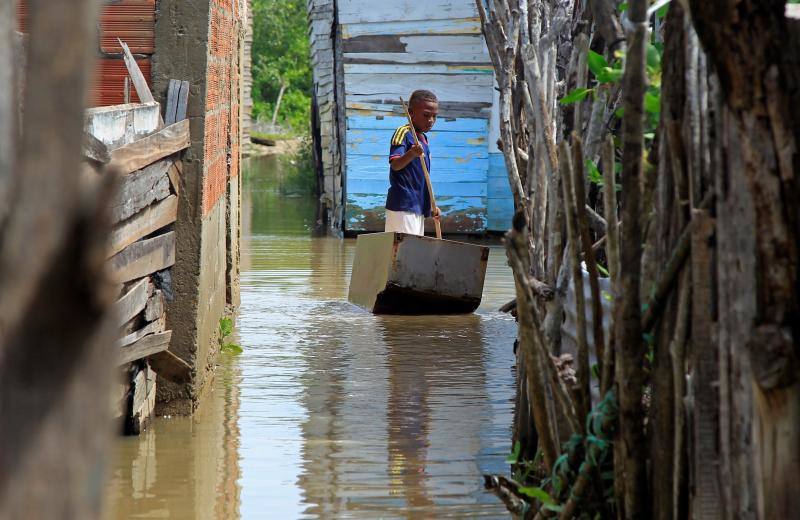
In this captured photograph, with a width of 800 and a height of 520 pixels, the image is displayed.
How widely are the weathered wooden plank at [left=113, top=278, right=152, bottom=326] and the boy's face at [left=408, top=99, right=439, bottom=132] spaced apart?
403 centimetres

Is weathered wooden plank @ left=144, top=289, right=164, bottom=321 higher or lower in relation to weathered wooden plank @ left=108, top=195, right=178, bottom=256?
lower

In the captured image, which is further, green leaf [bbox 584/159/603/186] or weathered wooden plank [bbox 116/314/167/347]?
weathered wooden plank [bbox 116/314/167/347]

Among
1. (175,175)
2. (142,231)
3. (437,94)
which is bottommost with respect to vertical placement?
(142,231)

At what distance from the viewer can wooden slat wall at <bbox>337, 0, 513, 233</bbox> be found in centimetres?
1445

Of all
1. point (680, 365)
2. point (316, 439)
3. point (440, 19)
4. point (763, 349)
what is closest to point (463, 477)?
point (316, 439)

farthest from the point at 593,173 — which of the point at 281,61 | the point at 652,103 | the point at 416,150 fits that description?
the point at 281,61

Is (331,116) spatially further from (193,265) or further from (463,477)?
(463,477)

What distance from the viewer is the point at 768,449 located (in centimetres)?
247

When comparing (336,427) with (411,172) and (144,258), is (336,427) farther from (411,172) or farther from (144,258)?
(411,172)

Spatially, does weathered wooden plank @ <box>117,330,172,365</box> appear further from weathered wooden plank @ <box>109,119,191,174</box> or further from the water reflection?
weathered wooden plank @ <box>109,119,191,174</box>

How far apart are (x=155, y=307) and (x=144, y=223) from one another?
53cm

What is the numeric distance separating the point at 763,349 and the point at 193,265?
406 centimetres

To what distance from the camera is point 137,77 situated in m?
5.96

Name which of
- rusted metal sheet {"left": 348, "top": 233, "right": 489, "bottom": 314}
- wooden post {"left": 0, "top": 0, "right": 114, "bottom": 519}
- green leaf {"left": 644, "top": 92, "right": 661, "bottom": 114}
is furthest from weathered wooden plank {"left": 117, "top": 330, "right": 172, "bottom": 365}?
wooden post {"left": 0, "top": 0, "right": 114, "bottom": 519}
